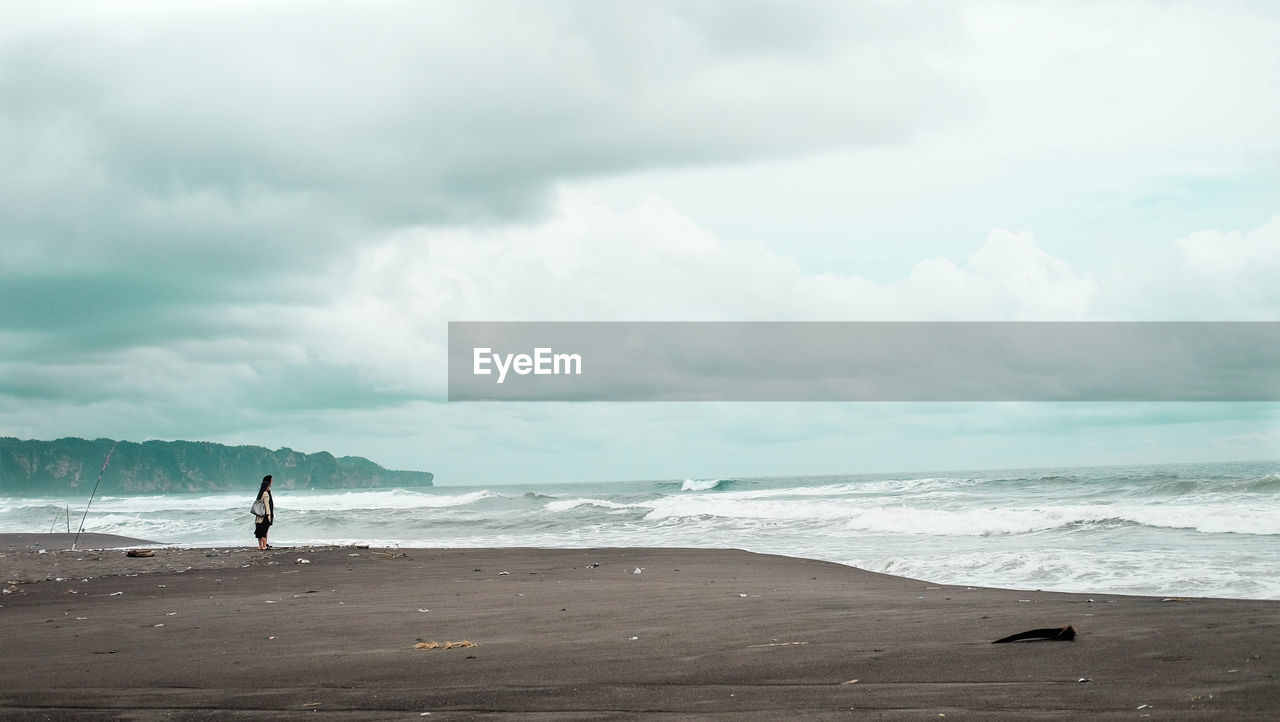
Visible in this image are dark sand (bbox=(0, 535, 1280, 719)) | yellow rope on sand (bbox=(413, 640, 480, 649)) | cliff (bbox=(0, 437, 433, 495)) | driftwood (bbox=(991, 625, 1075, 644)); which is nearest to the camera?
dark sand (bbox=(0, 535, 1280, 719))

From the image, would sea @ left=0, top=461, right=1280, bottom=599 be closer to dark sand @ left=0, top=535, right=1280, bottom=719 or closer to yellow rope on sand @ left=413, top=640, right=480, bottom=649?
dark sand @ left=0, top=535, right=1280, bottom=719

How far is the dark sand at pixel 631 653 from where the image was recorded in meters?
4.54

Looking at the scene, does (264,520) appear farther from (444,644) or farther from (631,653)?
(631,653)

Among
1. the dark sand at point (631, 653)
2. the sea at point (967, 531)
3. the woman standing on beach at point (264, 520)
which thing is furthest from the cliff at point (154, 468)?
the dark sand at point (631, 653)

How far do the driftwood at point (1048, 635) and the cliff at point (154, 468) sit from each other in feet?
517

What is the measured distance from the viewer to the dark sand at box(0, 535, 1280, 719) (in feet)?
14.9

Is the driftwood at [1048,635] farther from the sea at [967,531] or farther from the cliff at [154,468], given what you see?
the cliff at [154,468]

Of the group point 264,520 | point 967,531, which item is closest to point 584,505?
point 967,531

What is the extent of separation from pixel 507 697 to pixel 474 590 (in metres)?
6.64

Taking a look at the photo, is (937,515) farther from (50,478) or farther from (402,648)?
(50,478)

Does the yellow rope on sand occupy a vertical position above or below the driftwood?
below

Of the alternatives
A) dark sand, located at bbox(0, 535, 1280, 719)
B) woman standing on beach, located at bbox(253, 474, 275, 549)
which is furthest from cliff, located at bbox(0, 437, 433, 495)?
dark sand, located at bbox(0, 535, 1280, 719)

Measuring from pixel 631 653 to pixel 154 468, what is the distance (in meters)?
167

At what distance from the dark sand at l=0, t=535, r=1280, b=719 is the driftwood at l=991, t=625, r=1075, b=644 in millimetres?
149
